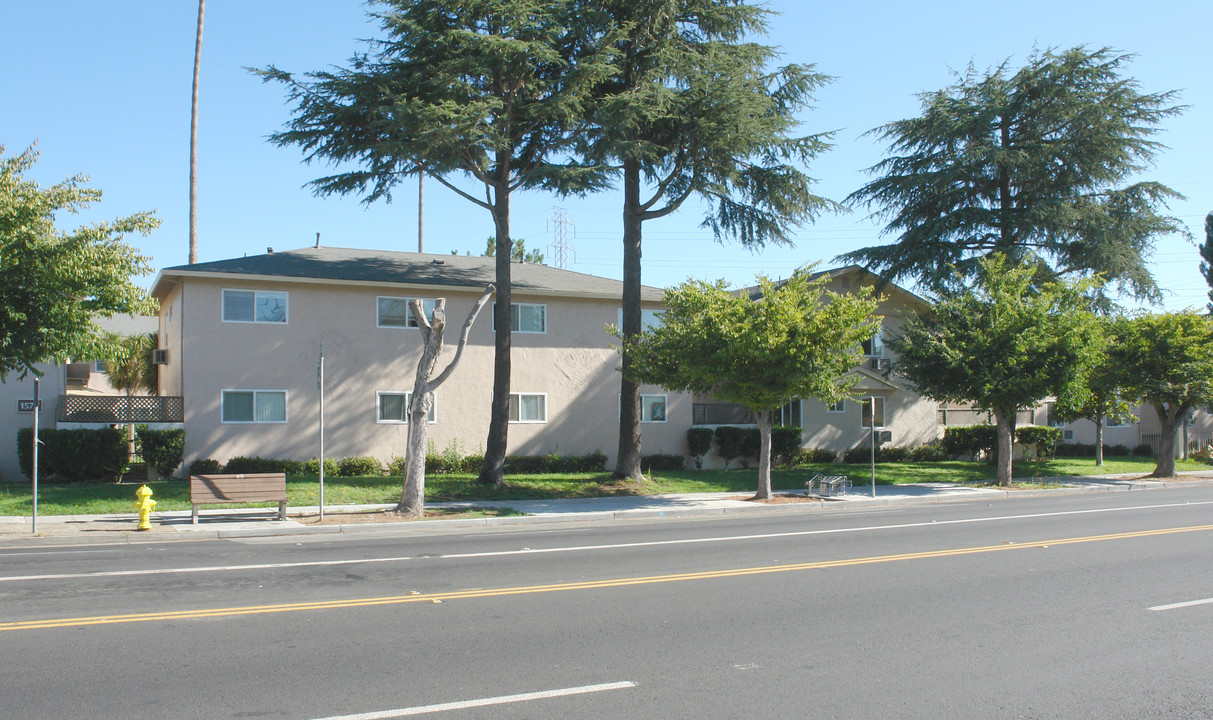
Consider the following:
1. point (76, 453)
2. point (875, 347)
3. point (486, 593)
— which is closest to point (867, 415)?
point (875, 347)

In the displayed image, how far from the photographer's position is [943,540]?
14.1 metres

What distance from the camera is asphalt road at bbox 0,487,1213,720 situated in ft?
19.0

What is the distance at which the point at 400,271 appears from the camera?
27609mm

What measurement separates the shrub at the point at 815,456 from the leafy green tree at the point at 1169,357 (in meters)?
9.87

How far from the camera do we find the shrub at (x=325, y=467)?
80.6 feet

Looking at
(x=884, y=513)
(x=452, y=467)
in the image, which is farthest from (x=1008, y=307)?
(x=452, y=467)

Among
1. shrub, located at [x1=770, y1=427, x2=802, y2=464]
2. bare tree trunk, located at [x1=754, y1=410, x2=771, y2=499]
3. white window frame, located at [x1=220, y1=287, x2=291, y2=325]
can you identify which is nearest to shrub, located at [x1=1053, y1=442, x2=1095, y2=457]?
shrub, located at [x1=770, y1=427, x2=802, y2=464]

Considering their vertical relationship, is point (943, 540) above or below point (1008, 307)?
below

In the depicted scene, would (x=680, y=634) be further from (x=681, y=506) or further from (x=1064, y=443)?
(x=1064, y=443)

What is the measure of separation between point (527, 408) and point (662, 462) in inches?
192

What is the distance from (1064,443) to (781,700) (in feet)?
129

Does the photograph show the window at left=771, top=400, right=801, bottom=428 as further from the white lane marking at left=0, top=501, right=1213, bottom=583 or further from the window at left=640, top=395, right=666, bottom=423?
the white lane marking at left=0, top=501, right=1213, bottom=583

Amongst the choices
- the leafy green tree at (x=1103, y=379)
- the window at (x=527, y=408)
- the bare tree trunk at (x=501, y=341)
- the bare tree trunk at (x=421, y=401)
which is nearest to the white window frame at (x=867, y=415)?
the leafy green tree at (x=1103, y=379)

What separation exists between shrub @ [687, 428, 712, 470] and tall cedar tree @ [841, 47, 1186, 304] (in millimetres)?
9347
